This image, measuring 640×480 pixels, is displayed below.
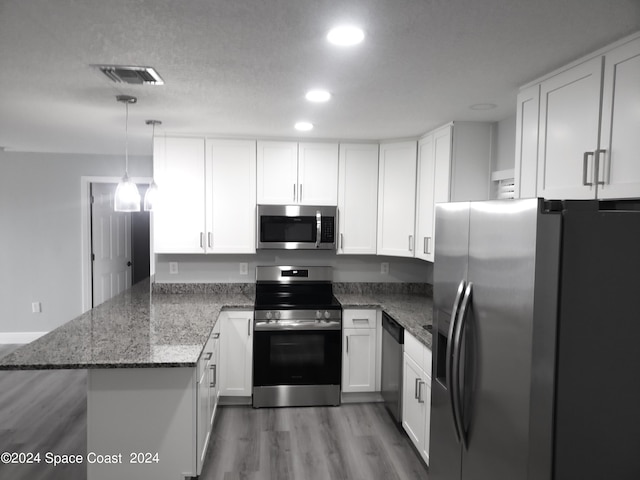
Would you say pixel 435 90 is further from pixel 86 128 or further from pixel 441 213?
pixel 86 128

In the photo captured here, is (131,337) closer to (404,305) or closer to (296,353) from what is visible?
(296,353)

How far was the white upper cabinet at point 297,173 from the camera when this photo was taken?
12.7ft

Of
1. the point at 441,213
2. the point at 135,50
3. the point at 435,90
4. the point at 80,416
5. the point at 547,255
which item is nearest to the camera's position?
the point at 547,255

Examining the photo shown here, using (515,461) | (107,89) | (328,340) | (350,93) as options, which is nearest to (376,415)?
(328,340)

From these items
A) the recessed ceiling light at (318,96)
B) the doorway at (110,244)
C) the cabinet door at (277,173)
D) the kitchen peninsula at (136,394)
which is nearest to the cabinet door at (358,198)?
the cabinet door at (277,173)

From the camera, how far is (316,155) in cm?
392

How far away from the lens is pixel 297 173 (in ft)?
12.8

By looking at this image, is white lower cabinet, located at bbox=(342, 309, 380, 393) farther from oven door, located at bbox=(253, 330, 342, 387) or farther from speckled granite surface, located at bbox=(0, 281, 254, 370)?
speckled granite surface, located at bbox=(0, 281, 254, 370)

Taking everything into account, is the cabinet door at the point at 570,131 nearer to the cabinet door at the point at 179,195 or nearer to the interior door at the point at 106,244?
the cabinet door at the point at 179,195

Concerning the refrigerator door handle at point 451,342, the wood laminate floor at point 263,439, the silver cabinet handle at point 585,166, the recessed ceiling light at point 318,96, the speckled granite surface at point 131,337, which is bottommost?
the wood laminate floor at point 263,439

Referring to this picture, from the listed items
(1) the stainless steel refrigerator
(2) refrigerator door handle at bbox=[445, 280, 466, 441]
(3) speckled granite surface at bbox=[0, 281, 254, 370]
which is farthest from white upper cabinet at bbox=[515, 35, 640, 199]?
(3) speckled granite surface at bbox=[0, 281, 254, 370]

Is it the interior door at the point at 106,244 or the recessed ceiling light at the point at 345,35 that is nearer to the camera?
the recessed ceiling light at the point at 345,35

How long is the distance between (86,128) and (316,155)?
1916 mm

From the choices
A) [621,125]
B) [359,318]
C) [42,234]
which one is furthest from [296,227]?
[42,234]
